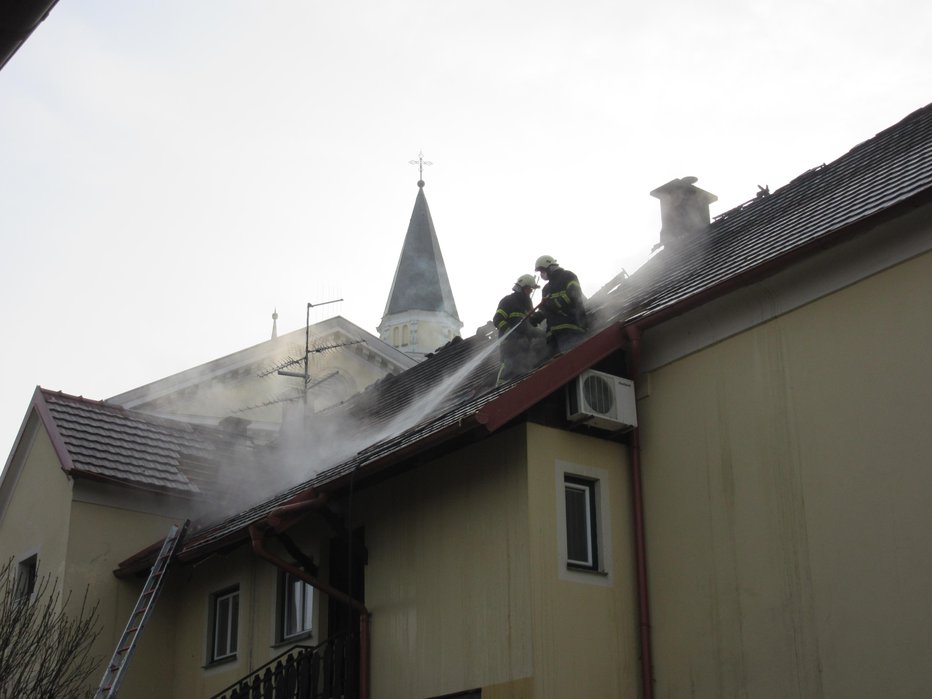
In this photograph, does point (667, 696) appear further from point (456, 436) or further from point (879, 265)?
point (879, 265)

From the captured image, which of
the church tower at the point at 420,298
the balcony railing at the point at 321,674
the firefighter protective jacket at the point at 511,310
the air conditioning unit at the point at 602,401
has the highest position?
the church tower at the point at 420,298

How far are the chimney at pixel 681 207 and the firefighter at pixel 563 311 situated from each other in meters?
3.23

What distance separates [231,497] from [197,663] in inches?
99.5

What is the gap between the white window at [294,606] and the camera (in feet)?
42.9

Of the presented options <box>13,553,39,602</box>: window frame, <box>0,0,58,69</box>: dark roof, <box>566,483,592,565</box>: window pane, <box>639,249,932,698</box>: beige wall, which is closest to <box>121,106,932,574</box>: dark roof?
<box>639,249,932,698</box>: beige wall

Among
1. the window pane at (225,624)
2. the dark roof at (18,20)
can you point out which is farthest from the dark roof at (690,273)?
the dark roof at (18,20)

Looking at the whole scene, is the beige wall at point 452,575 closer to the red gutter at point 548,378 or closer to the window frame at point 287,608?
the red gutter at point 548,378

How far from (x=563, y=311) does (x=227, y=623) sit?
5.95 metres

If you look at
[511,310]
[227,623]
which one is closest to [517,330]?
[511,310]

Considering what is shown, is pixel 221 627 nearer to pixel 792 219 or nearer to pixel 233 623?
pixel 233 623

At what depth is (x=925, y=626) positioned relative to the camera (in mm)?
8094

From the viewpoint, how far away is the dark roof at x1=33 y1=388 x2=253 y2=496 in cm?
1633

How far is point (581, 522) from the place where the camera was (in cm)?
1055

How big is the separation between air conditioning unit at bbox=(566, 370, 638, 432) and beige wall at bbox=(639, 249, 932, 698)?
1.21ft
